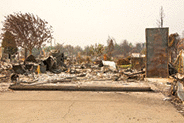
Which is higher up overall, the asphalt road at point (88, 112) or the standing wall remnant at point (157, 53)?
the standing wall remnant at point (157, 53)

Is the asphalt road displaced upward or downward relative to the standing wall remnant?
downward

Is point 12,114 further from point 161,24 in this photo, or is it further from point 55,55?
point 161,24

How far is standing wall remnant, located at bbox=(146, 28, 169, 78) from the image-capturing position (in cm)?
723

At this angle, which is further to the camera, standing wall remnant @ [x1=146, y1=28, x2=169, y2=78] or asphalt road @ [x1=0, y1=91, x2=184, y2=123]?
standing wall remnant @ [x1=146, y1=28, x2=169, y2=78]

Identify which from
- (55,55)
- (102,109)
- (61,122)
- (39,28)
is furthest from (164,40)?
(39,28)

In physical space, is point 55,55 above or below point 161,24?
below

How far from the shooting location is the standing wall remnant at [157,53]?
723cm

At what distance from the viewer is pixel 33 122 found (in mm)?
2533

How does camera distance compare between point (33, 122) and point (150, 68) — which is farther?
point (150, 68)

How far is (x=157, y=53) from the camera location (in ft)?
24.0

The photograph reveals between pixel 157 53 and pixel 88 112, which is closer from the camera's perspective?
pixel 88 112

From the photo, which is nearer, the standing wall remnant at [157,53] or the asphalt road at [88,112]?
the asphalt road at [88,112]

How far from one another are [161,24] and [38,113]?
Result: 2500 centimetres

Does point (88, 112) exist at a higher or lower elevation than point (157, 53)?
lower
